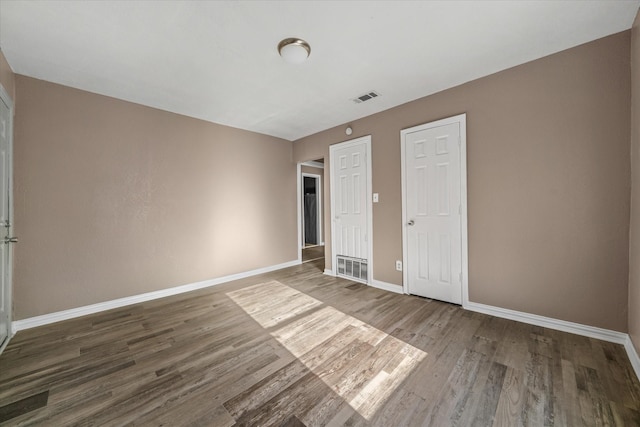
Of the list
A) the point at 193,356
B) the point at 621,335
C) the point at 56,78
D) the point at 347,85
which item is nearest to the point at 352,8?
the point at 347,85

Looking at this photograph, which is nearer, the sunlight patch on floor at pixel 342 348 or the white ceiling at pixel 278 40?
the sunlight patch on floor at pixel 342 348

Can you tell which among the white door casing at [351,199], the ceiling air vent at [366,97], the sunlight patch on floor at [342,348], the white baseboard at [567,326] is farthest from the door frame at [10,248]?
the white baseboard at [567,326]

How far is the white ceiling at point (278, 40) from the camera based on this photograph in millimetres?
1687

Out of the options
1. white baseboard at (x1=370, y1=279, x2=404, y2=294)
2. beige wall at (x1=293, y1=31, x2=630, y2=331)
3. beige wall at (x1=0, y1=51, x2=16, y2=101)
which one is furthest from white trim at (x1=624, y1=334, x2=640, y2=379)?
beige wall at (x1=0, y1=51, x2=16, y2=101)

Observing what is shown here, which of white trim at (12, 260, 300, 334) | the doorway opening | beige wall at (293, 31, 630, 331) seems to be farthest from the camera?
the doorway opening

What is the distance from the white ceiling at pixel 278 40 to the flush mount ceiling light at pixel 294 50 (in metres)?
0.05

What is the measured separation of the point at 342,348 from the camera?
78.0 inches

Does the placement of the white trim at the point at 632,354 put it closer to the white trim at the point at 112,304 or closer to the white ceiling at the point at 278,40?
the white ceiling at the point at 278,40

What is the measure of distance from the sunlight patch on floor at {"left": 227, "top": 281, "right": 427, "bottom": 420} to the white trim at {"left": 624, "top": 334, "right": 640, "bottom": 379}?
1340 mm

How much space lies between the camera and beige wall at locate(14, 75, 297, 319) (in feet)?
8.09

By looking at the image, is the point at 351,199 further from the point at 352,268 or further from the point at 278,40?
the point at 278,40

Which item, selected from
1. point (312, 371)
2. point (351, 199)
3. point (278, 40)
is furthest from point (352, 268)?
point (278, 40)

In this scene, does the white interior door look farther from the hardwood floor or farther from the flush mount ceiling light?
the flush mount ceiling light

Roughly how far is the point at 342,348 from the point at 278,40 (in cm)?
259
